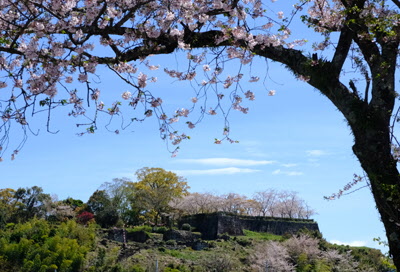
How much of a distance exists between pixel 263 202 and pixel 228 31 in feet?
141

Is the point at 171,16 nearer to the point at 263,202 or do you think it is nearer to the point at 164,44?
the point at 164,44

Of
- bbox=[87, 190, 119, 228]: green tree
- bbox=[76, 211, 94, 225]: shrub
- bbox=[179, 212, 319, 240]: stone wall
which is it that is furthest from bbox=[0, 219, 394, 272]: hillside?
bbox=[87, 190, 119, 228]: green tree

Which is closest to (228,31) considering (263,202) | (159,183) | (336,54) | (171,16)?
(171,16)

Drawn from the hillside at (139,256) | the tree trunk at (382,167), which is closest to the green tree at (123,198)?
the hillside at (139,256)

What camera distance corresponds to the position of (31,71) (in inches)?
186

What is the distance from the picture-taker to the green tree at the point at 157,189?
34.5 meters

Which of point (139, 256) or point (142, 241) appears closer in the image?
point (139, 256)

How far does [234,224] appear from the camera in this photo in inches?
1294

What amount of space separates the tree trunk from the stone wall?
27.4 meters

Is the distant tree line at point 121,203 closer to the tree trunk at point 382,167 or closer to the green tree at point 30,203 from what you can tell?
the green tree at point 30,203

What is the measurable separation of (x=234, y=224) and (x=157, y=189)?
268 inches

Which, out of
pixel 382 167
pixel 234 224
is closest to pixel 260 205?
pixel 234 224

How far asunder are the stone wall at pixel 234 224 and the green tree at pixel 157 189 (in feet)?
7.09

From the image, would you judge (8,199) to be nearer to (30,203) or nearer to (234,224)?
(30,203)
